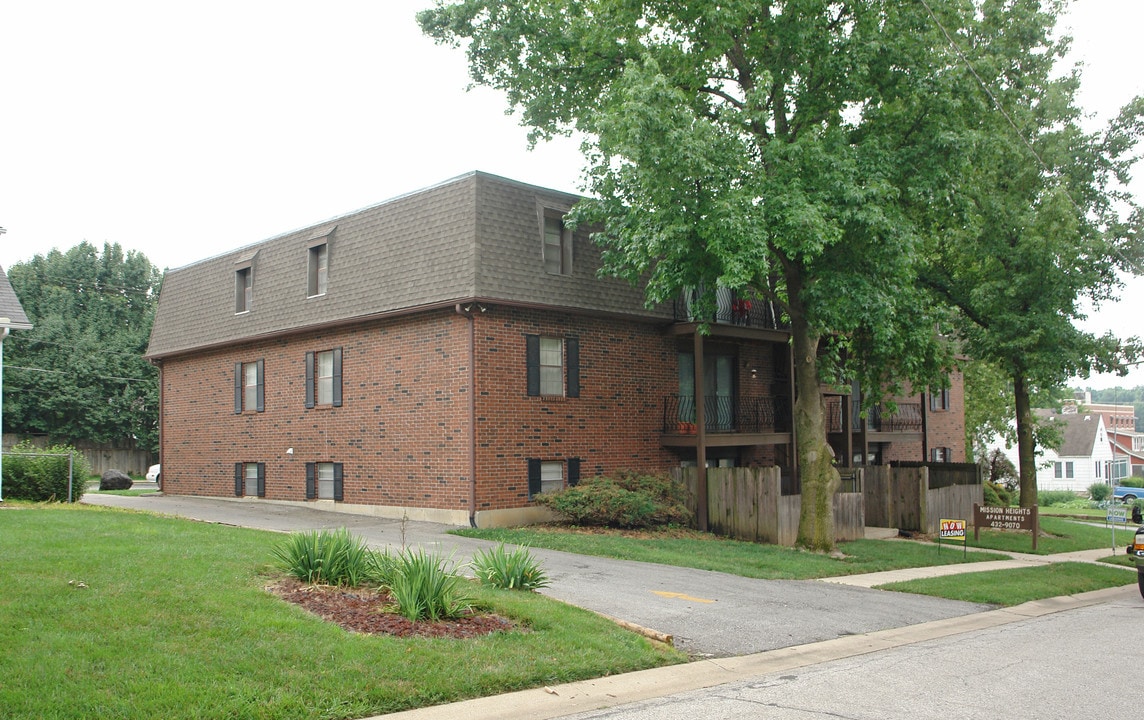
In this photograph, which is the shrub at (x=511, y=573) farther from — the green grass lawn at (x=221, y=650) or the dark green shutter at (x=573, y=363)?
the dark green shutter at (x=573, y=363)

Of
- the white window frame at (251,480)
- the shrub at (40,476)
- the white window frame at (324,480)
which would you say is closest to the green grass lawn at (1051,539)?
the white window frame at (324,480)

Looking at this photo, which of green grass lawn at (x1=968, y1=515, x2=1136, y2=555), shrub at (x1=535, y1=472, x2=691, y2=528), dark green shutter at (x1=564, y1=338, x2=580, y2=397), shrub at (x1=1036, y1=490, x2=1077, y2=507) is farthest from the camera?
shrub at (x1=1036, y1=490, x2=1077, y2=507)

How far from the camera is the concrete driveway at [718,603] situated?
34.9ft

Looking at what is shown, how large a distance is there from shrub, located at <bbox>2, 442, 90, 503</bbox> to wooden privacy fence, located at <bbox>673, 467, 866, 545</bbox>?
43.3 feet

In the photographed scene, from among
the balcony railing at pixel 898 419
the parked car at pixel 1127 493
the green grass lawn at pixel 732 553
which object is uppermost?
the balcony railing at pixel 898 419

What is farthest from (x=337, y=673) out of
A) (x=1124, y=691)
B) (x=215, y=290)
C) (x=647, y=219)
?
(x=215, y=290)

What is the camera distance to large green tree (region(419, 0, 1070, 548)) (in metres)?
16.8

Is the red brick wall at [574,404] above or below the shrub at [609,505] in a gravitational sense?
above

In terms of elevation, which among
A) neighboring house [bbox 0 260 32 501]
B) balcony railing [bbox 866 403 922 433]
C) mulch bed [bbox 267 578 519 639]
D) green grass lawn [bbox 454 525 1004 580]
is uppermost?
neighboring house [bbox 0 260 32 501]

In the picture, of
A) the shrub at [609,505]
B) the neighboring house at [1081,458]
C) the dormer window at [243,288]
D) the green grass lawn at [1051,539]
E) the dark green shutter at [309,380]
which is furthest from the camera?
the neighboring house at [1081,458]

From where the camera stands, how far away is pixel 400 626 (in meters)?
8.90

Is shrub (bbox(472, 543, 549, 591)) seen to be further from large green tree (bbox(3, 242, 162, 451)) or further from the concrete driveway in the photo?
large green tree (bbox(3, 242, 162, 451))

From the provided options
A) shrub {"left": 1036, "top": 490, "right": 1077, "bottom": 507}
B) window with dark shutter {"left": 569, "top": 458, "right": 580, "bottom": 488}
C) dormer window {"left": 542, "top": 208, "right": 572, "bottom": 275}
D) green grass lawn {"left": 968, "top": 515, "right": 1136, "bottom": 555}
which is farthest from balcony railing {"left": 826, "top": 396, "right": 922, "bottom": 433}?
shrub {"left": 1036, "top": 490, "right": 1077, "bottom": 507}

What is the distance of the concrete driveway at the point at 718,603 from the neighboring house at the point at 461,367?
3.57 m
